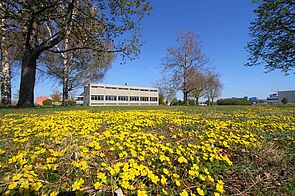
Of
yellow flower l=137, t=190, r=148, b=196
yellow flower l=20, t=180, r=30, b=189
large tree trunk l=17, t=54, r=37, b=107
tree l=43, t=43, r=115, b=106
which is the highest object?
tree l=43, t=43, r=115, b=106

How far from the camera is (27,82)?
9.32m

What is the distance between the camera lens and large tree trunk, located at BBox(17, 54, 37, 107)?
364 inches

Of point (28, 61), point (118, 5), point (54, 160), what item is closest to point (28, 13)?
point (28, 61)

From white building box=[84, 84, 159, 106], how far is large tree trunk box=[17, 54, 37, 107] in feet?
93.3

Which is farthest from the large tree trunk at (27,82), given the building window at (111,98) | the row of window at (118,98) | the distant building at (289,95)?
the distant building at (289,95)

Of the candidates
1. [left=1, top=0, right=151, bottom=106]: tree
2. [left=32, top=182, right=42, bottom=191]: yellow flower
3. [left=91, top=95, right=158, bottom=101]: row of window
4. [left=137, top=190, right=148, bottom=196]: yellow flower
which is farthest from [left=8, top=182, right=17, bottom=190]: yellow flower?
[left=91, top=95, right=158, bottom=101]: row of window

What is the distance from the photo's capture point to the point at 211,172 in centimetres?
173

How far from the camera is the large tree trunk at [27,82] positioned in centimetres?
926

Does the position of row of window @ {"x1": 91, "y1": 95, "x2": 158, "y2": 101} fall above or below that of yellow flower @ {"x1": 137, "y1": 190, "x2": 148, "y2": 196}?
above

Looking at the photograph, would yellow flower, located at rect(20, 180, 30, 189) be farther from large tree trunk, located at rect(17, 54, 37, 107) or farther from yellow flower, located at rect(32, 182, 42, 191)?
large tree trunk, located at rect(17, 54, 37, 107)

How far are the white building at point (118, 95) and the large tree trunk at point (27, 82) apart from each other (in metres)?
28.5

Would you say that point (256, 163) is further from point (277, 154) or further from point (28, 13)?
point (28, 13)

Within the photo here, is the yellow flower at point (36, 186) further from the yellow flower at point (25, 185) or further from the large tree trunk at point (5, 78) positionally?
the large tree trunk at point (5, 78)

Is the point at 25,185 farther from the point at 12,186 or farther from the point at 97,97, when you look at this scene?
the point at 97,97
